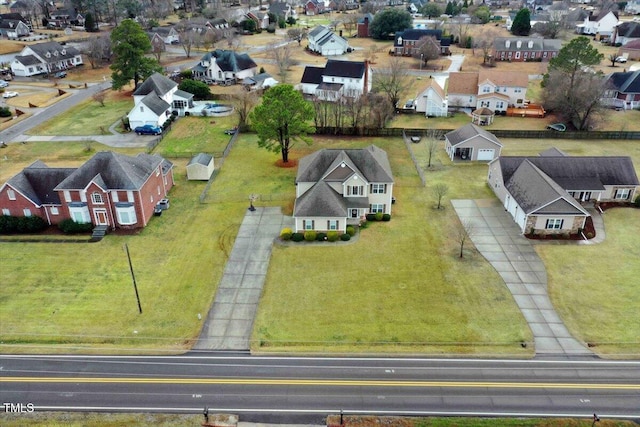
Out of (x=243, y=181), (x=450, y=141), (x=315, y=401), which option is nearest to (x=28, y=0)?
(x=243, y=181)

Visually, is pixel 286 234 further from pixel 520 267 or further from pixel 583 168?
pixel 583 168

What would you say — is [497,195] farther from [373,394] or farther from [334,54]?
[334,54]

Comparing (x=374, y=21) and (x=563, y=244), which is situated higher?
(x=374, y=21)

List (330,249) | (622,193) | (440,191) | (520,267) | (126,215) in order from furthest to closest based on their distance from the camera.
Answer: (622,193), (440,191), (126,215), (330,249), (520,267)

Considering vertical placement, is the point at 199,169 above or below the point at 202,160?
below

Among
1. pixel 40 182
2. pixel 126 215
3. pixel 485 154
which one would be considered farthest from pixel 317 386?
pixel 485 154

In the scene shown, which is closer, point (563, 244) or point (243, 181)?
point (563, 244)

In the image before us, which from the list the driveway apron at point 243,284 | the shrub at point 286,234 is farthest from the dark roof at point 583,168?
the driveway apron at point 243,284
